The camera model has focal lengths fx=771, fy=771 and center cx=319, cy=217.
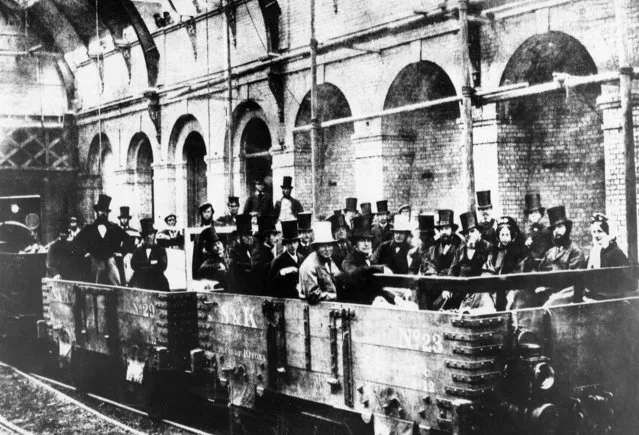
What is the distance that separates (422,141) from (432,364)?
1017 cm

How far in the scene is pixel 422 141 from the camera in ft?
49.1

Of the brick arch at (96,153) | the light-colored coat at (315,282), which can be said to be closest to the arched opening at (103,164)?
the brick arch at (96,153)

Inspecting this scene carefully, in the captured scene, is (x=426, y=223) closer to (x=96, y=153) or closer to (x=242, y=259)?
(x=242, y=259)

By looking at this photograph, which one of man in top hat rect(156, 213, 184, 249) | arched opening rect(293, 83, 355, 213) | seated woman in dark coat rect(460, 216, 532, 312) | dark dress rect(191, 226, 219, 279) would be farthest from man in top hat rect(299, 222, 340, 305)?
arched opening rect(293, 83, 355, 213)

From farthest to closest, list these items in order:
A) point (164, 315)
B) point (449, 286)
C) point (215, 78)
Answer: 1. point (215, 78)
2. point (164, 315)
3. point (449, 286)

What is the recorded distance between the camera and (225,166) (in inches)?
778

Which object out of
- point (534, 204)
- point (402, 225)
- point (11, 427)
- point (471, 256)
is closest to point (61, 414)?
point (11, 427)

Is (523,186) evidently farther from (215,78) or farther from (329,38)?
(215,78)

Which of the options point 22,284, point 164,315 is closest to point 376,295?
point 164,315

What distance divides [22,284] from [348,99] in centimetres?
719

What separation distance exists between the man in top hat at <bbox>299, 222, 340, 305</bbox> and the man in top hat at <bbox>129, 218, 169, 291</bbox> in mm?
3105

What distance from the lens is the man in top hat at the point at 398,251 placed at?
8.57 metres

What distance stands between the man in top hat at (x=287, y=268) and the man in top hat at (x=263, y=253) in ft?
0.42

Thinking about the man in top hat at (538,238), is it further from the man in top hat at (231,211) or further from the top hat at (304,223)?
the man in top hat at (231,211)
